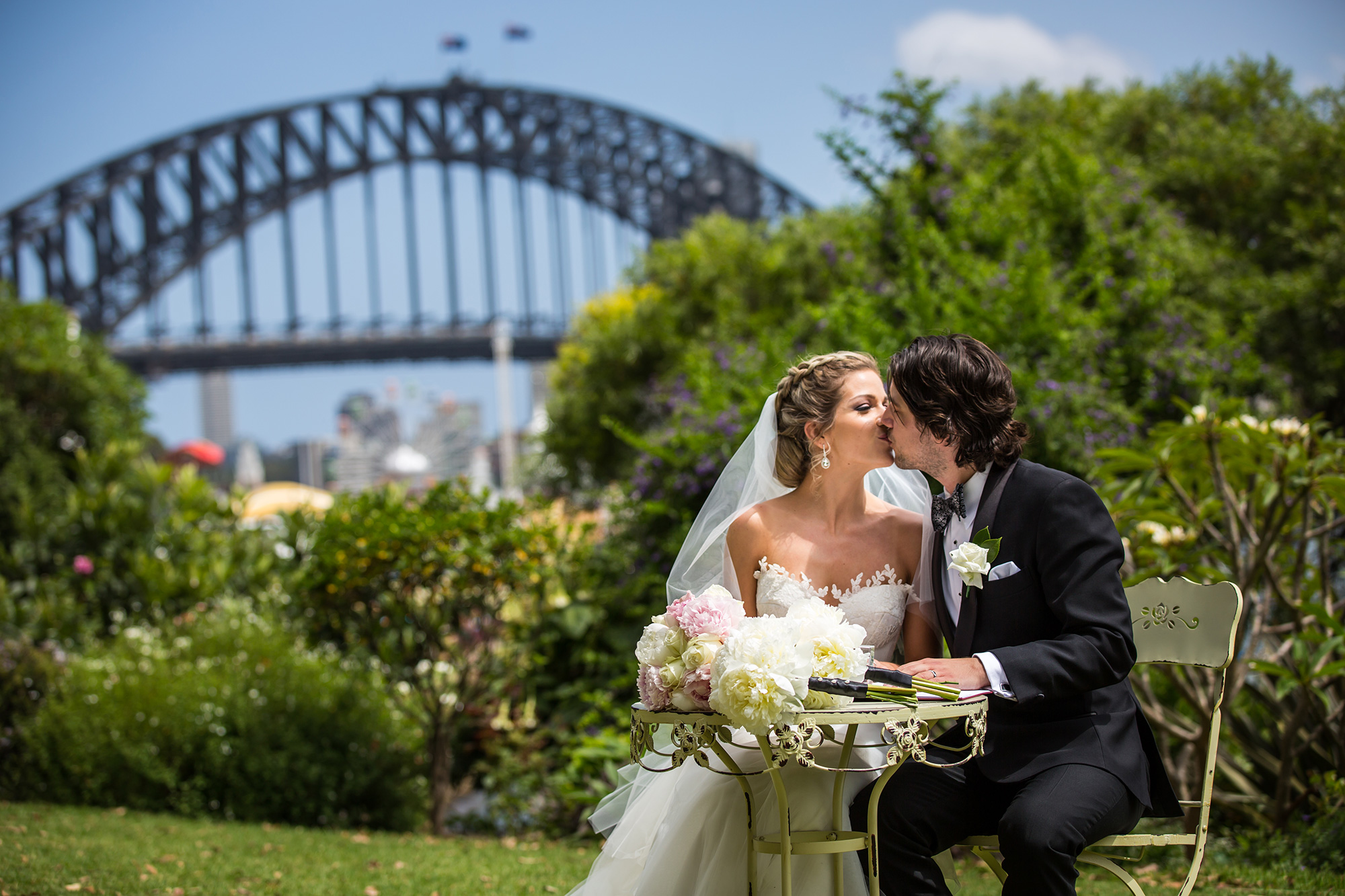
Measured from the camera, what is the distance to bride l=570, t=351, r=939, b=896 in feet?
7.38

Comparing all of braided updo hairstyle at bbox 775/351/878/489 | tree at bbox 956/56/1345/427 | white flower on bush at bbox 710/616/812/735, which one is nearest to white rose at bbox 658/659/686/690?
white flower on bush at bbox 710/616/812/735

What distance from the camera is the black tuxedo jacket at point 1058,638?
1928 millimetres

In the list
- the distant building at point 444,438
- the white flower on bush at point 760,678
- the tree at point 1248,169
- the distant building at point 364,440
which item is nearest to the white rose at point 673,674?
the white flower on bush at point 760,678

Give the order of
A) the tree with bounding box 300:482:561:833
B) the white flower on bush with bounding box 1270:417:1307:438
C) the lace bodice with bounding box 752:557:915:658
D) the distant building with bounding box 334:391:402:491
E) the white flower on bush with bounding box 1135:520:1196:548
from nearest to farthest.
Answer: the lace bodice with bounding box 752:557:915:658
the white flower on bush with bounding box 1270:417:1307:438
the white flower on bush with bounding box 1135:520:1196:548
the tree with bounding box 300:482:561:833
the distant building with bounding box 334:391:402:491

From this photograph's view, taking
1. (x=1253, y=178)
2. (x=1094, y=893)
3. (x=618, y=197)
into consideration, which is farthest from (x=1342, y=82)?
(x=618, y=197)

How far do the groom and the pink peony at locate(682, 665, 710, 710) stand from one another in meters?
0.45

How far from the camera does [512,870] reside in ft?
12.2

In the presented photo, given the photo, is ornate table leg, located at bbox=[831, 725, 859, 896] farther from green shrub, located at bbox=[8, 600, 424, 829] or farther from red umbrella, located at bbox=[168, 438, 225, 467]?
red umbrella, located at bbox=[168, 438, 225, 467]

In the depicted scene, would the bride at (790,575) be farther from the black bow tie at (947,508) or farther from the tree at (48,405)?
the tree at (48,405)

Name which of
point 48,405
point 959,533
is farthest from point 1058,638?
point 48,405

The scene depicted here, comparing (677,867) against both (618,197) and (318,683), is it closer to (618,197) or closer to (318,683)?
(318,683)

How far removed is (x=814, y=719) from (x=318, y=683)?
3.79 m

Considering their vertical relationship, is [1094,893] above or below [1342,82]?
below

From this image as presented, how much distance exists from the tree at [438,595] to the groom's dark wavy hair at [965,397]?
10.4ft
